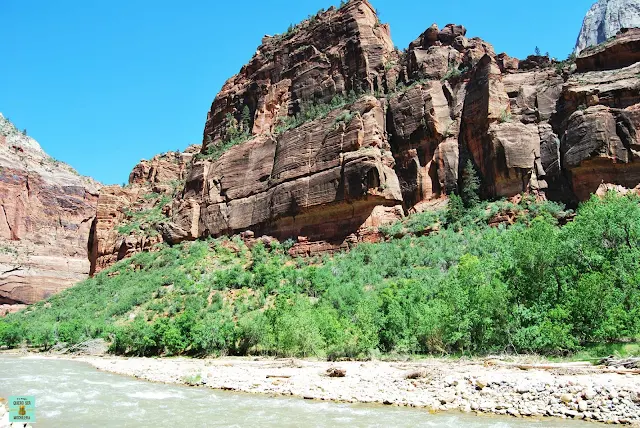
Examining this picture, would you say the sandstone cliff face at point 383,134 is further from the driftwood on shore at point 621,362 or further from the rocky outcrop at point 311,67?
the driftwood on shore at point 621,362

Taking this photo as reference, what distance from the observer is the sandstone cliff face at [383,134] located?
1430 inches

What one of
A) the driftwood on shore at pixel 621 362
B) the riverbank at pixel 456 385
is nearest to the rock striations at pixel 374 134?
the riverbank at pixel 456 385

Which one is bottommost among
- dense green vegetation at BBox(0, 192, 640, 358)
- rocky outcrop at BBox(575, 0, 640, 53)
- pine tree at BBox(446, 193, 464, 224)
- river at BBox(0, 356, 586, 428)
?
river at BBox(0, 356, 586, 428)

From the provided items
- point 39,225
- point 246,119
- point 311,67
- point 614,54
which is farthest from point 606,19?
point 39,225

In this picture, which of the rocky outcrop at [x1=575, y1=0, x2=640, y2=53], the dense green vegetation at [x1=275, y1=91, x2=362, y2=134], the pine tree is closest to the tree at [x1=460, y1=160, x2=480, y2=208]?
the pine tree

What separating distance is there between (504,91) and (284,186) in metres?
20.6

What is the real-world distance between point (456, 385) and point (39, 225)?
90670mm

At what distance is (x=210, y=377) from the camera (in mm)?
19172

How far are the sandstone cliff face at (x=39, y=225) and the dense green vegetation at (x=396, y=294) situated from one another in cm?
2576

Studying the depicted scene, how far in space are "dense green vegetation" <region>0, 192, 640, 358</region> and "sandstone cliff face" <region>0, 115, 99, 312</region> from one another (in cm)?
2576

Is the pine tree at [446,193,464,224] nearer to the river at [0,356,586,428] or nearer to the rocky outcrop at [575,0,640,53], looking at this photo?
the river at [0,356,586,428]

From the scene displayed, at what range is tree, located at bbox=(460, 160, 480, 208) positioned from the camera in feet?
127

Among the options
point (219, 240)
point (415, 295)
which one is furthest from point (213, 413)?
point (219, 240)

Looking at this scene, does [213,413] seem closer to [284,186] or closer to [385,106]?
[284,186]
